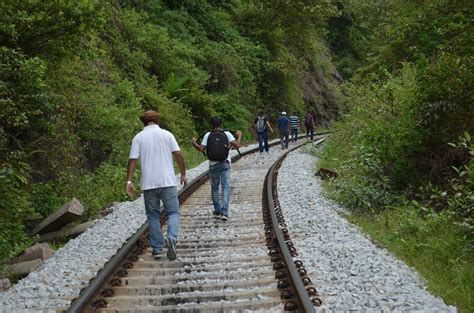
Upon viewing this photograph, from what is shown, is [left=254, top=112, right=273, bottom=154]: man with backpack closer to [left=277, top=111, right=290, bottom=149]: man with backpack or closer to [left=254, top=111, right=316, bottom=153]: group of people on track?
[left=254, top=111, right=316, bottom=153]: group of people on track

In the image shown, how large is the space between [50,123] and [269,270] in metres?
5.70

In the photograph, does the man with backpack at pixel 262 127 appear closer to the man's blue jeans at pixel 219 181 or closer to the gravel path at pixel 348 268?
the gravel path at pixel 348 268

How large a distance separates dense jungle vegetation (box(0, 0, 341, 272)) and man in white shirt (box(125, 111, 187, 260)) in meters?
1.97

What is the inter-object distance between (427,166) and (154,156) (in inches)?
225

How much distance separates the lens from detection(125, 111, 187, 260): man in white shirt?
6.96m

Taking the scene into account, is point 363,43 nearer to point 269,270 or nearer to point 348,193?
point 348,193

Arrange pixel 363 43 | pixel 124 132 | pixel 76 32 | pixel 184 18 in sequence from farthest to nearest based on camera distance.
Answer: pixel 363 43, pixel 184 18, pixel 124 132, pixel 76 32

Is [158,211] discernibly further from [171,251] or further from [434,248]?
[434,248]

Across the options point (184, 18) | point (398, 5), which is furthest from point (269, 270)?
point (184, 18)

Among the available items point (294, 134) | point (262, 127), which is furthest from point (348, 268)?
point (294, 134)

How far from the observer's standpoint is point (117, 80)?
1889 centimetres

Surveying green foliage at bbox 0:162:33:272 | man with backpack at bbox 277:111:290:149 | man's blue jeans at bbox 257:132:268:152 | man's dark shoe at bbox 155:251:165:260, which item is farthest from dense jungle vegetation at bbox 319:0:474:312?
man with backpack at bbox 277:111:290:149

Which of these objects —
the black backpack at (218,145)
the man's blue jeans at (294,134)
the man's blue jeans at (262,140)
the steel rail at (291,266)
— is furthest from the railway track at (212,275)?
the man's blue jeans at (294,134)

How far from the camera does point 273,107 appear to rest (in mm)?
36781
